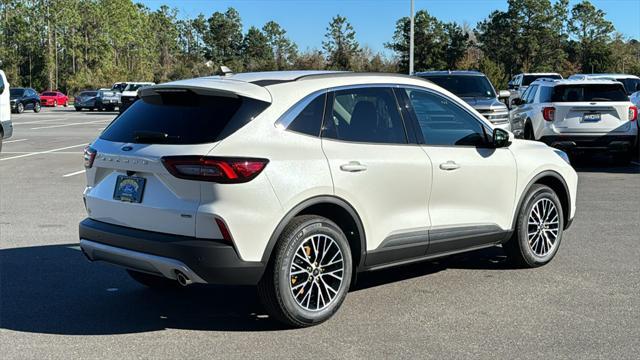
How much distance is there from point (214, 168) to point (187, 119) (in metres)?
0.54

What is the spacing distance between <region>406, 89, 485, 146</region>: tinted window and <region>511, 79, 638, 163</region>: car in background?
8.65m

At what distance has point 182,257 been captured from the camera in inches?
176

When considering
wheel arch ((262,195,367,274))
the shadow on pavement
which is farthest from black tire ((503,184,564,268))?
wheel arch ((262,195,367,274))

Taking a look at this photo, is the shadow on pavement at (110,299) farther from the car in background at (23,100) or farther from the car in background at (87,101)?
the car in background at (87,101)

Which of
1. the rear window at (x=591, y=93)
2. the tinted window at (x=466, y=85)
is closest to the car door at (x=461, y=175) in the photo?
the rear window at (x=591, y=93)

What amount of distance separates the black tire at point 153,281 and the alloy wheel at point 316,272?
143cm

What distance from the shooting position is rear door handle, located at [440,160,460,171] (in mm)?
5703

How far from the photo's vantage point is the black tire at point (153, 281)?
585 centimetres

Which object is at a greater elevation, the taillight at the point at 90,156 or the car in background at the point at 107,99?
the car in background at the point at 107,99

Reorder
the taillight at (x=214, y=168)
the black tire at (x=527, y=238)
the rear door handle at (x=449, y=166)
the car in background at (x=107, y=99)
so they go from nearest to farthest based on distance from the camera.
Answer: the taillight at (x=214, y=168), the rear door handle at (x=449, y=166), the black tire at (x=527, y=238), the car in background at (x=107, y=99)

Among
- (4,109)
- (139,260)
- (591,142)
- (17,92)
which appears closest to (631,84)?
(591,142)

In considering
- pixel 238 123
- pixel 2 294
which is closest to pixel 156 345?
pixel 238 123

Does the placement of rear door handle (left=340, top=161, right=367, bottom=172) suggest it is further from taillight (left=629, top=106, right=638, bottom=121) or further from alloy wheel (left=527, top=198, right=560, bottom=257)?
taillight (left=629, top=106, right=638, bottom=121)

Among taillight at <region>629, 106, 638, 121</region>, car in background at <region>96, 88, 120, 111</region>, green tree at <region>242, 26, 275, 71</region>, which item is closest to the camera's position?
taillight at <region>629, 106, 638, 121</region>
